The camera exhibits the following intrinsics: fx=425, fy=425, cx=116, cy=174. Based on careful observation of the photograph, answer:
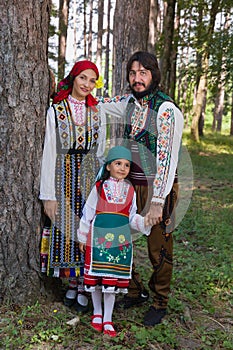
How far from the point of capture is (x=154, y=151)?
125 inches

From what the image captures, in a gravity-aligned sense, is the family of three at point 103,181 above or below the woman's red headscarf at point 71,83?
below

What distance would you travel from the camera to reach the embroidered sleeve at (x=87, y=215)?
3084mm

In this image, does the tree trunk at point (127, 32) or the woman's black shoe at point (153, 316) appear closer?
the woman's black shoe at point (153, 316)

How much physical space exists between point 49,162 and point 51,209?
35 centimetres

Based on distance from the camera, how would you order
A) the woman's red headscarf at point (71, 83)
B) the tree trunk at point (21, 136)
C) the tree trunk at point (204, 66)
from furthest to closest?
1. the tree trunk at point (204, 66)
2. the woman's red headscarf at point (71, 83)
3. the tree trunk at point (21, 136)

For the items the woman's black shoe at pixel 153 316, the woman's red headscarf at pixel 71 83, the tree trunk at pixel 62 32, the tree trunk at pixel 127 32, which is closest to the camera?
the woman's red headscarf at pixel 71 83

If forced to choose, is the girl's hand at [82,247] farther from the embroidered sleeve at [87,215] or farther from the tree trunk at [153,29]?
the tree trunk at [153,29]

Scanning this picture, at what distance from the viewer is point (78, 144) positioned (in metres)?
3.11

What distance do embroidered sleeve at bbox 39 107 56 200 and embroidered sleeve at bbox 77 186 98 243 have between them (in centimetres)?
25

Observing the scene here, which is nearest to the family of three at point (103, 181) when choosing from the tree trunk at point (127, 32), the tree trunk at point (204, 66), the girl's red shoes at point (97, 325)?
the girl's red shoes at point (97, 325)

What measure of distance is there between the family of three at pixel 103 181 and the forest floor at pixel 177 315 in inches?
6.4

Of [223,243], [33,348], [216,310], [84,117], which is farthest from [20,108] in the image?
[223,243]

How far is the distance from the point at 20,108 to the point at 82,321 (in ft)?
5.32

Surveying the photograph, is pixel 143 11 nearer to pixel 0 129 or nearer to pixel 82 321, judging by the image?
pixel 0 129
